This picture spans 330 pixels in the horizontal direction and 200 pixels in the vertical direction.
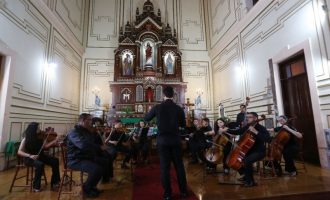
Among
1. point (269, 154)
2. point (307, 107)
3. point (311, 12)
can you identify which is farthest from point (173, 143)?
point (311, 12)

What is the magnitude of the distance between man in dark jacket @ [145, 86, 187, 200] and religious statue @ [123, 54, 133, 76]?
7.57 m

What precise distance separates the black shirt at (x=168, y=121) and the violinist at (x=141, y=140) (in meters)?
2.21

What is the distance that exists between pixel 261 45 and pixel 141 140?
456 centimetres

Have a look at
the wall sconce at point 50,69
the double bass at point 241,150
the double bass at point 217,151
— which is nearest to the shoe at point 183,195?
the double bass at point 241,150

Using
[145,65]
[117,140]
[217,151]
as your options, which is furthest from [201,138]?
[145,65]

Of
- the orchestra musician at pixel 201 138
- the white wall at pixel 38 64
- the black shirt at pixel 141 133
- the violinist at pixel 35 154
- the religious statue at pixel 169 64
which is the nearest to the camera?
the violinist at pixel 35 154

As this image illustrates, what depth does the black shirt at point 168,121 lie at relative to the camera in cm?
252

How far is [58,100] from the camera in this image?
23.6ft

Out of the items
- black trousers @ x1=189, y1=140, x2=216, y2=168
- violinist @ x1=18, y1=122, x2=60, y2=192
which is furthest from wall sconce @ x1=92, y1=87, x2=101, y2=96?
violinist @ x1=18, y1=122, x2=60, y2=192

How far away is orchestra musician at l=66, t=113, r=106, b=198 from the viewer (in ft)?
8.84

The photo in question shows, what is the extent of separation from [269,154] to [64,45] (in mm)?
7610

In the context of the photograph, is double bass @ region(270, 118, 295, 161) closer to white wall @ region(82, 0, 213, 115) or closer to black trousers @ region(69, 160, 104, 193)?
black trousers @ region(69, 160, 104, 193)

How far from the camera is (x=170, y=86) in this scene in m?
3.98

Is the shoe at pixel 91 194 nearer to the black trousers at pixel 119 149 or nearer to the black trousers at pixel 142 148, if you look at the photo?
the black trousers at pixel 119 149
